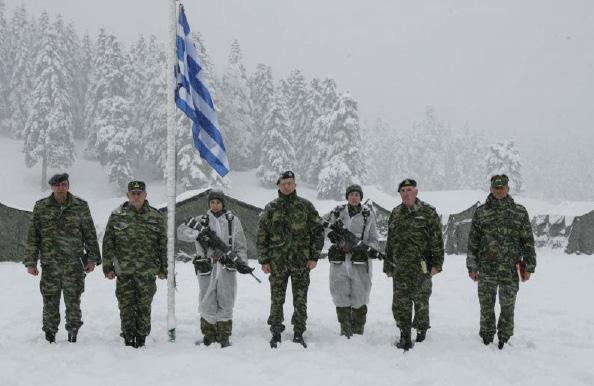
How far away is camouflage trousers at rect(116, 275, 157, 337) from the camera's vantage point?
589 centimetres

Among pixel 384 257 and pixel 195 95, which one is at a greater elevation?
pixel 195 95

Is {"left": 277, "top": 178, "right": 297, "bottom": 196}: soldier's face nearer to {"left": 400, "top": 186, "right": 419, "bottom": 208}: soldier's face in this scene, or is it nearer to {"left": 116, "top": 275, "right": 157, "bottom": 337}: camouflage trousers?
{"left": 400, "top": 186, "right": 419, "bottom": 208}: soldier's face

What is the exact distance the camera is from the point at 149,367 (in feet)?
17.0

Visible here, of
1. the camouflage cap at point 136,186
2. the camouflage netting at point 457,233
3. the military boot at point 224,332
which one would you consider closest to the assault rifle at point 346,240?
Result: the military boot at point 224,332

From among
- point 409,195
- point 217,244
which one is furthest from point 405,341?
point 217,244

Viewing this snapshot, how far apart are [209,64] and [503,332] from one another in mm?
39574

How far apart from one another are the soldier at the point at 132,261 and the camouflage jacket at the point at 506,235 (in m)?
3.98

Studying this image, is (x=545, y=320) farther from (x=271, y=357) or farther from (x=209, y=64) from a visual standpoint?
(x=209, y=64)

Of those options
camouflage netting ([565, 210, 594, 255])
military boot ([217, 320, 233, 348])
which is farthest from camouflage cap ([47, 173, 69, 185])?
camouflage netting ([565, 210, 594, 255])

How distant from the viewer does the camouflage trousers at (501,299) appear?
5992 mm

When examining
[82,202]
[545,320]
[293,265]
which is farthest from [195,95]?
[545,320]

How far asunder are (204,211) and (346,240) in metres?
10.5

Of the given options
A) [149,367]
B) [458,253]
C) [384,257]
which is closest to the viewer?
[149,367]

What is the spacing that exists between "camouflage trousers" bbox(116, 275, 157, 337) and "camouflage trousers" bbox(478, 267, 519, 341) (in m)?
4.18
